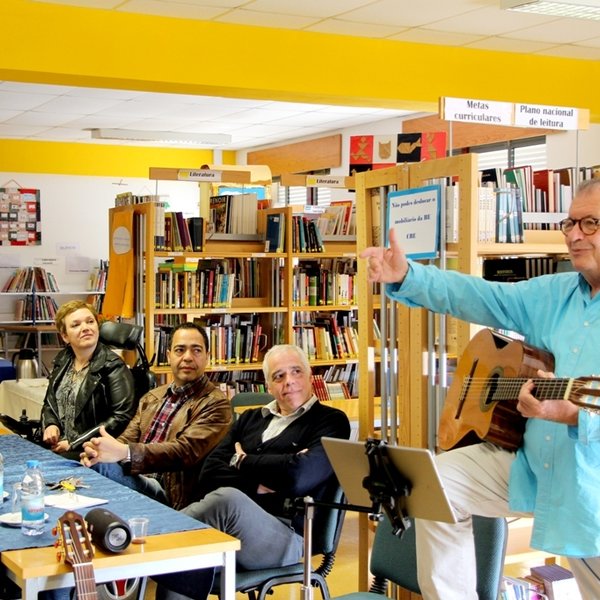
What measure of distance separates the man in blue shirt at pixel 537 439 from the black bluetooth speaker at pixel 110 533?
3.02ft

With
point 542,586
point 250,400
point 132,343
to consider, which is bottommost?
point 542,586

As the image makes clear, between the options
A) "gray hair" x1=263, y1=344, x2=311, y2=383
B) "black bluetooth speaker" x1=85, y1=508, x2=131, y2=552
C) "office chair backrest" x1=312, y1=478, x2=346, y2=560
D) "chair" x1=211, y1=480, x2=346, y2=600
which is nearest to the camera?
"black bluetooth speaker" x1=85, y1=508, x2=131, y2=552

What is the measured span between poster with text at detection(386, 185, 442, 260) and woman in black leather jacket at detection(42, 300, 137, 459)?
2064 millimetres

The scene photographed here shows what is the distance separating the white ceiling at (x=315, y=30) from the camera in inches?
270

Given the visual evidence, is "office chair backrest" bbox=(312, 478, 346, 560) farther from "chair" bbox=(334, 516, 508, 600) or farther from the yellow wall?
the yellow wall

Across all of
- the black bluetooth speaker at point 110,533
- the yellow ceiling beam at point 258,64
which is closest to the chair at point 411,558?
the black bluetooth speaker at point 110,533

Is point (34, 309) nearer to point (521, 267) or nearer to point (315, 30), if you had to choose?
point (315, 30)

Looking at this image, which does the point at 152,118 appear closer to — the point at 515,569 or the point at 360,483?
the point at 515,569

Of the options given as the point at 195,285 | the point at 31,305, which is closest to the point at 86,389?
the point at 195,285

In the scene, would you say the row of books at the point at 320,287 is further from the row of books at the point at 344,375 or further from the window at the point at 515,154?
the window at the point at 515,154

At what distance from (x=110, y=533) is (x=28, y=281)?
11.9 m

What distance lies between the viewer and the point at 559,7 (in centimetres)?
671

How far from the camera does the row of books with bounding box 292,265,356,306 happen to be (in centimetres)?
833

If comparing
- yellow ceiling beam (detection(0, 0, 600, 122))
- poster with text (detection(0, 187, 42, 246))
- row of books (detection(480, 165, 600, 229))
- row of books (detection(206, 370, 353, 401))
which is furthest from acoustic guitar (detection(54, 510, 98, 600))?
poster with text (detection(0, 187, 42, 246))
